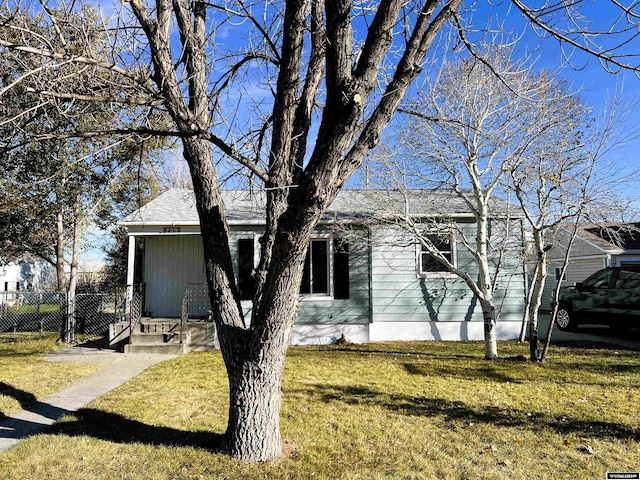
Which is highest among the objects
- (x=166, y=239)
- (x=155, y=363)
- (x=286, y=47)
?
(x=286, y=47)

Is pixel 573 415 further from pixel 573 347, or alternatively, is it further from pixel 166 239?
pixel 166 239

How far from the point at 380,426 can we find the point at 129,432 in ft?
8.88

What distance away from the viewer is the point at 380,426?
486cm

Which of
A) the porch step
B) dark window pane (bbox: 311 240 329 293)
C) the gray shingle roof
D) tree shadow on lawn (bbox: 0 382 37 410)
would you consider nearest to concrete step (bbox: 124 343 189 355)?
the porch step

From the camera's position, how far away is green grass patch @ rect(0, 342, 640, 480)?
380 cm

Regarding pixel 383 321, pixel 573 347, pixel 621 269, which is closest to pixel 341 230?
pixel 383 321

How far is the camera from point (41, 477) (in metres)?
3.65

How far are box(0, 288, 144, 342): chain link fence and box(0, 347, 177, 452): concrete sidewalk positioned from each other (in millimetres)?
1356

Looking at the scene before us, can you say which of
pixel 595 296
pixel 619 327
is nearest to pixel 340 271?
pixel 595 296

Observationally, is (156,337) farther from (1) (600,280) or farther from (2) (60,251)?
(1) (600,280)

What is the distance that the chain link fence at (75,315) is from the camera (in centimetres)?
1088

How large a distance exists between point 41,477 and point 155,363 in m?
4.86

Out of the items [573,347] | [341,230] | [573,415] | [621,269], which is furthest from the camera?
[621,269]

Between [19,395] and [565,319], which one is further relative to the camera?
[565,319]
